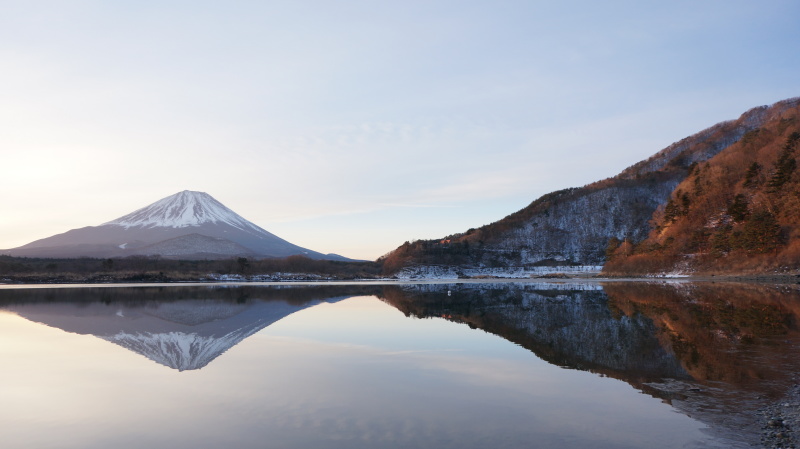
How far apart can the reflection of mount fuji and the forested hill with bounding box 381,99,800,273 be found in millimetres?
103229

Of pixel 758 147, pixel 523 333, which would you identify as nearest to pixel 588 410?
pixel 523 333

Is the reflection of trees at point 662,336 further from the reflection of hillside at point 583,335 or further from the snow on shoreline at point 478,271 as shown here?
the snow on shoreline at point 478,271

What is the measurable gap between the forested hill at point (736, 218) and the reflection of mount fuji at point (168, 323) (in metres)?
66.9

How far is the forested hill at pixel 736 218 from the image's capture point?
7331 centimetres

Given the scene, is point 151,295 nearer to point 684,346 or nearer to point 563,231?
point 684,346

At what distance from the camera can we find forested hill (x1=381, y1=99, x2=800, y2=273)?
14800 centimetres

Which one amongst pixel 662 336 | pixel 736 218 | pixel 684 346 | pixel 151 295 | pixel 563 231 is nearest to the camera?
pixel 684 346

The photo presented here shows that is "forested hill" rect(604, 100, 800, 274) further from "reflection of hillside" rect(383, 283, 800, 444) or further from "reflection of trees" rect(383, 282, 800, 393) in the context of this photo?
"reflection of hillside" rect(383, 283, 800, 444)

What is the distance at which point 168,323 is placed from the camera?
27188mm

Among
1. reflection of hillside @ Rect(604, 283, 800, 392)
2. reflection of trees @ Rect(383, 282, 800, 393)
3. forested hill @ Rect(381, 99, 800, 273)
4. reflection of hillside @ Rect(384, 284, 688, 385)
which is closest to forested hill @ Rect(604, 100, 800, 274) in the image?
forested hill @ Rect(381, 99, 800, 273)

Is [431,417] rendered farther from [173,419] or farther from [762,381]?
[762,381]

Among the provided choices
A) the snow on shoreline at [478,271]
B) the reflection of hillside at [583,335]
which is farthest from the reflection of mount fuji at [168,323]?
the snow on shoreline at [478,271]

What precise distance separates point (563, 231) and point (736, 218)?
247ft

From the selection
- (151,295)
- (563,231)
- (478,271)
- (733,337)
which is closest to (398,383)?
(733,337)
